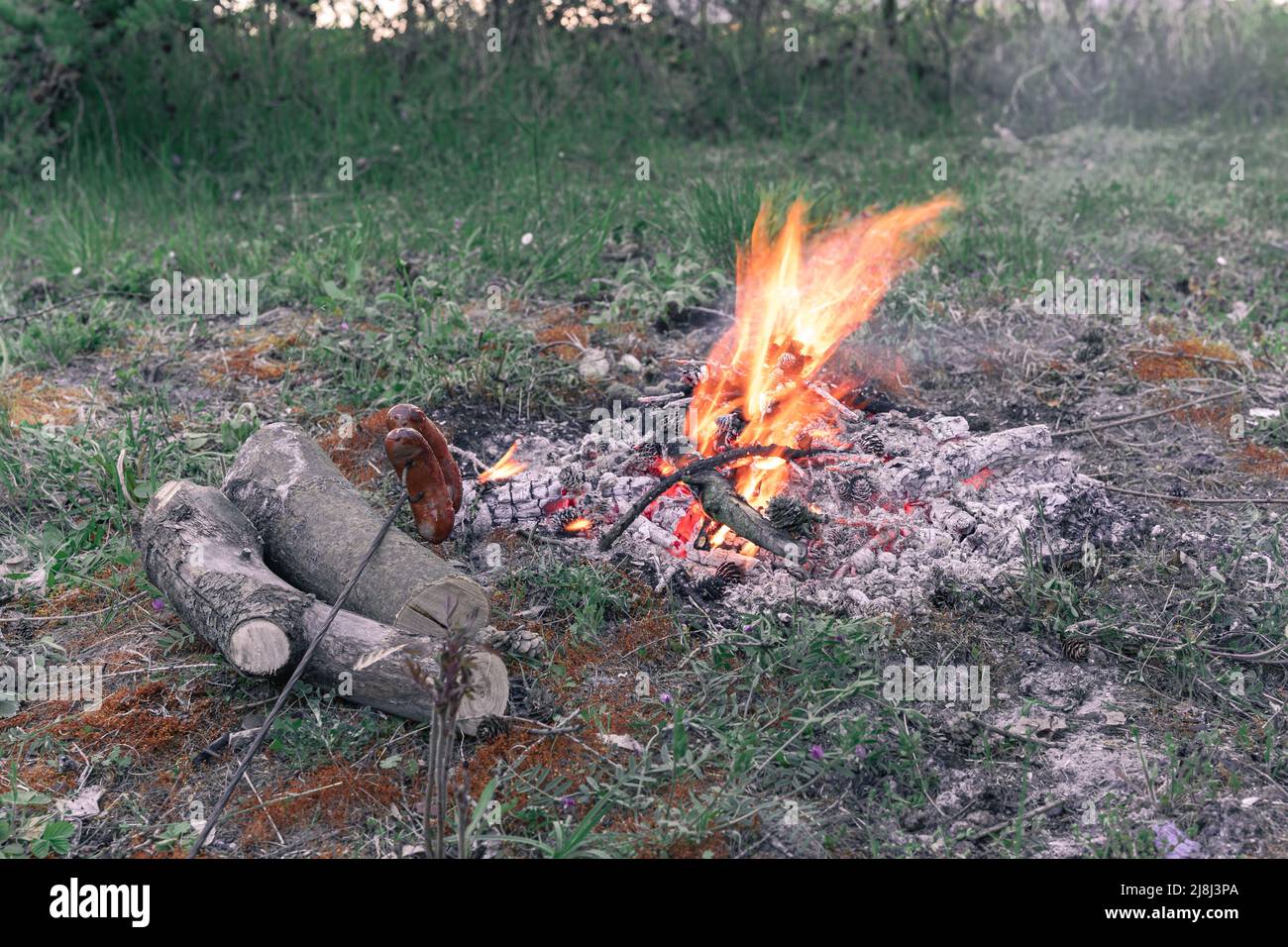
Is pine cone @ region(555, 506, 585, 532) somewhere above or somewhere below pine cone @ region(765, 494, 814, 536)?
below

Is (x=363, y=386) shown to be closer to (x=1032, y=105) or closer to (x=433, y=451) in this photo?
(x=433, y=451)

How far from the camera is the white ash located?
373 cm

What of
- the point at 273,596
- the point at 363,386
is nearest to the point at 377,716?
the point at 273,596

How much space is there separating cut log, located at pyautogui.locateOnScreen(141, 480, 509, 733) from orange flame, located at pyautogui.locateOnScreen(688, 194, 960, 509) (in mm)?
1289

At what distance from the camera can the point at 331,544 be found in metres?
3.56

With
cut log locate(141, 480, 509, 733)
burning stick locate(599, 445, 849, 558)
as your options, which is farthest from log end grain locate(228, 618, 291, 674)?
burning stick locate(599, 445, 849, 558)

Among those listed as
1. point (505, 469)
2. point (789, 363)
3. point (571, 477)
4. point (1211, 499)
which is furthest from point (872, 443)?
point (505, 469)

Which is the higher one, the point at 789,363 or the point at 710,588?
the point at 789,363

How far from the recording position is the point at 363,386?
494 cm

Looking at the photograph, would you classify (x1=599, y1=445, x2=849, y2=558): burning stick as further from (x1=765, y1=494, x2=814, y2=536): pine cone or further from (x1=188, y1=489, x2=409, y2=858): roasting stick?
(x1=188, y1=489, x2=409, y2=858): roasting stick

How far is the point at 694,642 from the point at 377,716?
90 centimetres

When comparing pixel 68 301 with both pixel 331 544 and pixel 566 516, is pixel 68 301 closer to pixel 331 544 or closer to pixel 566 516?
pixel 331 544

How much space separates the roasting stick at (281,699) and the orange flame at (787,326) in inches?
48.4

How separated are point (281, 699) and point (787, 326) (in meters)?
2.44
